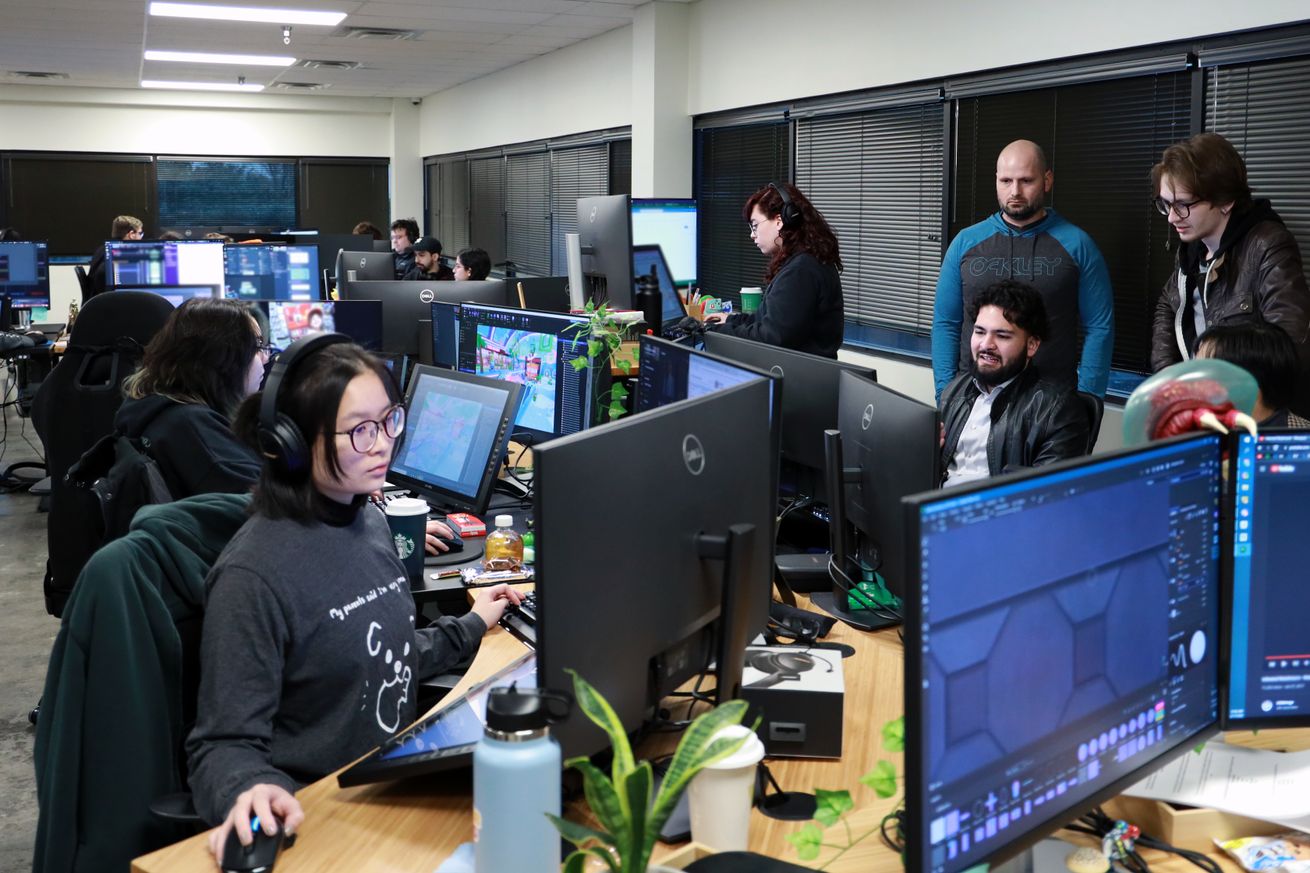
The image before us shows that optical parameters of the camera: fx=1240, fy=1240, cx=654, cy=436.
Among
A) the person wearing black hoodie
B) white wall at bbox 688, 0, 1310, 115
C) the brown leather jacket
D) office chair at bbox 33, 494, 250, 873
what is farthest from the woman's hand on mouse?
white wall at bbox 688, 0, 1310, 115

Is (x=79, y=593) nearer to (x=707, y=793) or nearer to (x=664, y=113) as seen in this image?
(x=707, y=793)

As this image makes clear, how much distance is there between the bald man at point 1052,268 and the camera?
3.78 m

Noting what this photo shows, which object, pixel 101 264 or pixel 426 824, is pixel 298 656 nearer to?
pixel 426 824

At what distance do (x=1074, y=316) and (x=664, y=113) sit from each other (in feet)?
12.7

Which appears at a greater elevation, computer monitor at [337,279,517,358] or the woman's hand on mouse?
computer monitor at [337,279,517,358]

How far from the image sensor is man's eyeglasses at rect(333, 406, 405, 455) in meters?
1.72

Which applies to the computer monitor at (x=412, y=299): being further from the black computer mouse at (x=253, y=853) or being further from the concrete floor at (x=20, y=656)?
the black computer mouse at (x=253, y=853)

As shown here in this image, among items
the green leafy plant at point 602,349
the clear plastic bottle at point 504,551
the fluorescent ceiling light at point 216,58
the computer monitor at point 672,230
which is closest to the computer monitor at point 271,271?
the computer monitor at point 672,230

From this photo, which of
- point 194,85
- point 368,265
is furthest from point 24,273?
point 194,85

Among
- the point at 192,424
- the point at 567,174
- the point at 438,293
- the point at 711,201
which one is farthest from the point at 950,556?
the point at 567,174

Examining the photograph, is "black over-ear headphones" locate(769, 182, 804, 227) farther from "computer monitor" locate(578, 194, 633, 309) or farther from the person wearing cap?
the person wearing cap

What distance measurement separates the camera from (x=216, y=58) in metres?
9.60

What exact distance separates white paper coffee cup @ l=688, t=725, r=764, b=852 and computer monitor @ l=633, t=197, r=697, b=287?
4.48m

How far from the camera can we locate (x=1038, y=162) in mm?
3791
